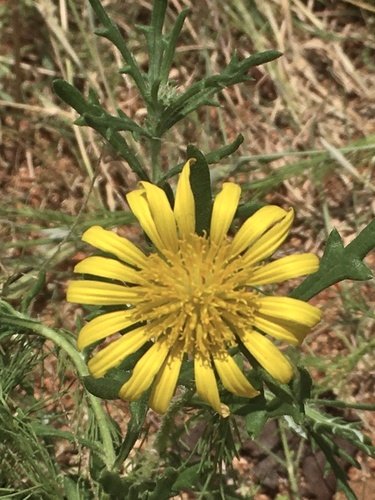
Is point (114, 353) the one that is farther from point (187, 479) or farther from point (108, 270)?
point (187, 479)

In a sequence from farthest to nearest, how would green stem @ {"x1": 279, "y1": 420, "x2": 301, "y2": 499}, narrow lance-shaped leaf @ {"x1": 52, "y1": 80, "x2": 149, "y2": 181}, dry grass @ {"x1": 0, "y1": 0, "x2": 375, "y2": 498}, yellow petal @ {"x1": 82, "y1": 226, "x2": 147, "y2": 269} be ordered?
dry grass @ {"x1": 0, "y1": 0, "x2": 375, "y2": 498}
green stem @ {"x1": 279, "y1": 420, "x2": 301, "y2": 499}
narrow lance-shaped leaf @ {"x1": 52, "y1": 80, "x2": 149, "y2": 181}
yellow petal @ {"x1": 82, "y1": 226, "x2": 147, "y2": 269}

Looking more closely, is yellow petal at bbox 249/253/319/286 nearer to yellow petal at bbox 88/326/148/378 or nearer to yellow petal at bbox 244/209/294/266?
yellow petal at bbox 244/209/294/266

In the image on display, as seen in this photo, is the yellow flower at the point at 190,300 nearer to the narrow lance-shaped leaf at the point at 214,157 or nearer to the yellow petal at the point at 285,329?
the yellow petal at the point at 285,329

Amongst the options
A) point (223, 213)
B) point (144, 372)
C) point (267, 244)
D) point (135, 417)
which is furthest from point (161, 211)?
point (135, 417)

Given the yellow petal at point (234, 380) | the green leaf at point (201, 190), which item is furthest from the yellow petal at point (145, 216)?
the yellow petal at point (234, 380)

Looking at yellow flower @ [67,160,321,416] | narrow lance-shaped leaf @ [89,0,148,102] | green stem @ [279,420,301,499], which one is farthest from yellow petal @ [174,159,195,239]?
green stem @ [279,420,301,499]
